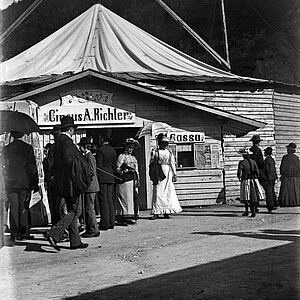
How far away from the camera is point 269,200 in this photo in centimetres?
1403

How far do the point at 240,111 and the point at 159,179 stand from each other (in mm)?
6647

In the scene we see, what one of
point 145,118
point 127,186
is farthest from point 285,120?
point 127,186

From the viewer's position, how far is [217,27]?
50.1 m

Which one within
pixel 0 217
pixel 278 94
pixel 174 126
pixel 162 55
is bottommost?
pixel 0 217

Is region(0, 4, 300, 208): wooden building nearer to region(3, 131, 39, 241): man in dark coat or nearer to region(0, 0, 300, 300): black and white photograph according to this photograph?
region(0, 0, 300, 300): black and white photograph

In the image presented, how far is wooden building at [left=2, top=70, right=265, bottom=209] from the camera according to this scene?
15344 mm

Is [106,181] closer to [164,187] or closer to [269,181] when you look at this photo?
[164,187]

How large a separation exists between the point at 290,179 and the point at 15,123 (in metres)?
7.88

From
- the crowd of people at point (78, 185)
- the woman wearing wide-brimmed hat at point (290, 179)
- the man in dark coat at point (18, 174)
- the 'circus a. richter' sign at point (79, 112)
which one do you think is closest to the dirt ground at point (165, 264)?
the crowd of people at point (78, 185)

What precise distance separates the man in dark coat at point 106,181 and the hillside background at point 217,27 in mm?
28630

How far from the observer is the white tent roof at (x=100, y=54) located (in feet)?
61.8

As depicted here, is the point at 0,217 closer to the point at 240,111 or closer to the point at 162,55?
the point at 240,111

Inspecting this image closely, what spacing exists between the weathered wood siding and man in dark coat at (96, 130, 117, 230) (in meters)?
4.14

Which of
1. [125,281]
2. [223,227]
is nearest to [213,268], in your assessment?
[125,281]
